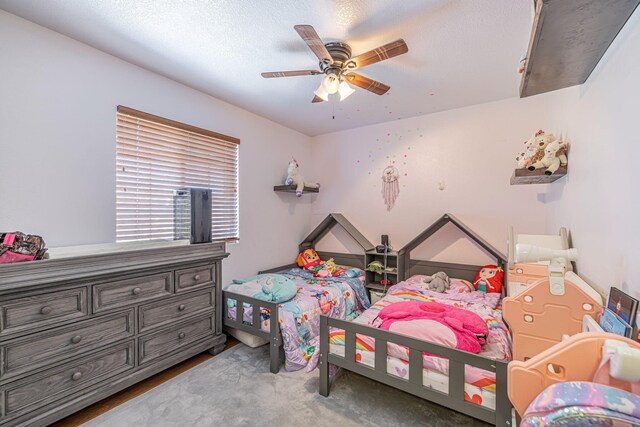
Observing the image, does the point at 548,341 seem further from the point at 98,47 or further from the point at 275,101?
the point at 98,47

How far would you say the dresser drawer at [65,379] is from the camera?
1.40 m

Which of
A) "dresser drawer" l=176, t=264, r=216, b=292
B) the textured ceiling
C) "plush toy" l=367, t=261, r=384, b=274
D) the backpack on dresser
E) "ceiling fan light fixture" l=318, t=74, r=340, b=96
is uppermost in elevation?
the textured ceiling

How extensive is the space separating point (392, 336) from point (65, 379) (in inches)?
75.5

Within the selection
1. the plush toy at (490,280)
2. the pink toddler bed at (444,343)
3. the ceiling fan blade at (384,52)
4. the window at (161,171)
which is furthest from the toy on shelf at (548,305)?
the window at (161,171)

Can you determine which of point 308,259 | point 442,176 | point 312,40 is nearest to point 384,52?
point 312,40

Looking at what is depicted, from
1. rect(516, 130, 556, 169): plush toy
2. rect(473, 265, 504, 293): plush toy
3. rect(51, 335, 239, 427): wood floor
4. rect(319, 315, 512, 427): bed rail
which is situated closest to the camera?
rect(319, 315, 512, 427): bed rail

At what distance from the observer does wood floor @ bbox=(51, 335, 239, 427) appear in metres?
1.65

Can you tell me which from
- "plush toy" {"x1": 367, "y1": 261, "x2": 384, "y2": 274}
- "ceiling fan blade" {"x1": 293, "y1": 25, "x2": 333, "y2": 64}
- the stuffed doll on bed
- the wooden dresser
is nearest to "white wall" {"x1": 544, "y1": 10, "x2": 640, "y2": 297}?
"ceiling fan blade" {"x1": 293, "y1": 25, "x2": 333, "y2": 64}

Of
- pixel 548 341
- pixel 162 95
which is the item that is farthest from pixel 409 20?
pixel 162 95

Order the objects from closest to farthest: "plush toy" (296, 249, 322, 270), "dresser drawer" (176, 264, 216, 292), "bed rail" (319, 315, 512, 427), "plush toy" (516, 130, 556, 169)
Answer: "bed rail" (319, 315, 512, 427)
"plush toy" (516, 130, 556, 169)
"dresser drawer" (176, 264, 216, 292)
"plush toy" (296, 249, 322, 270)

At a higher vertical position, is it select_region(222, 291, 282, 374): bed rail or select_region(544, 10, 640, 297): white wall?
select_region(544, 10, 640, 297): white wall

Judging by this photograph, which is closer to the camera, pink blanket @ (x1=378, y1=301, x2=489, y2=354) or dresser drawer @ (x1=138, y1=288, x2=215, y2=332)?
pink blanket @ (x1=378, y1=301, x2=489, y2=354)

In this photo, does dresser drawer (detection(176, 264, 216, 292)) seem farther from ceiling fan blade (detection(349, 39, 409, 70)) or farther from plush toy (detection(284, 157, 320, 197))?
ceiling fan blade (detection(349, 39, 409, 70))

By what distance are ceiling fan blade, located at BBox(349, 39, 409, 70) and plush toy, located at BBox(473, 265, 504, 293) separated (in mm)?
2286
